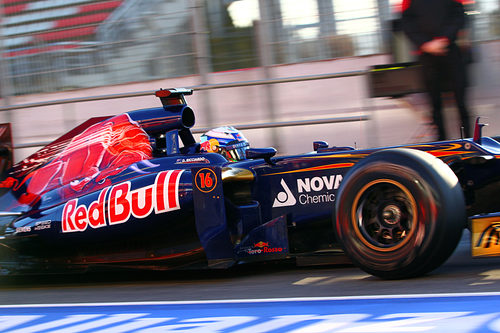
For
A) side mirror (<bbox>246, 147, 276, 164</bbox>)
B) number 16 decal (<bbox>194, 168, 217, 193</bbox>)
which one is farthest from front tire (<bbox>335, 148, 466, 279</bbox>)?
number 16 decal (<bbox>194, 168, 217, 193</bbox>)

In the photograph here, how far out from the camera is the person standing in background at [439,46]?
258 inches

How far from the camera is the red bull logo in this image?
14.8 feet

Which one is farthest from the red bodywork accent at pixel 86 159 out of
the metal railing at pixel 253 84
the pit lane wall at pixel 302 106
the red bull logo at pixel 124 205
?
the metal railing at pixel 253 84

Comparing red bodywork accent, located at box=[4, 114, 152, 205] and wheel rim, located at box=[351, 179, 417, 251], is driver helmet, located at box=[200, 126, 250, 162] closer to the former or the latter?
red bodywork accent, located at box=[4, 114, 152, 205]

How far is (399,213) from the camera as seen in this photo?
3.71 meters

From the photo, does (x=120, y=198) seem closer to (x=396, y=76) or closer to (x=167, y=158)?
(x=167, y=158)

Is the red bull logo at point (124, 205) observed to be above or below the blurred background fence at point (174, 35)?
below

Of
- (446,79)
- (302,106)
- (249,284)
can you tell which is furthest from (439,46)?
(249,284)

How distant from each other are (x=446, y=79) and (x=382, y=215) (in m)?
3.48

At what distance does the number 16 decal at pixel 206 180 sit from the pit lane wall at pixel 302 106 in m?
3.34

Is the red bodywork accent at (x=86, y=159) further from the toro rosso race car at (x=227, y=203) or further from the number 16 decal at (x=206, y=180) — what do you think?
the number 16 decal at (x=206, y=180)

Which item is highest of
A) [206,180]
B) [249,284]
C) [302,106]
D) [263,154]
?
[302,106]

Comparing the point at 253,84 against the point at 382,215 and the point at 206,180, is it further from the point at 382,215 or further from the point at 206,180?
the point at 382,215

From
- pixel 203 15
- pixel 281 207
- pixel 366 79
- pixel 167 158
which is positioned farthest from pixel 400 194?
pixel 203 15
